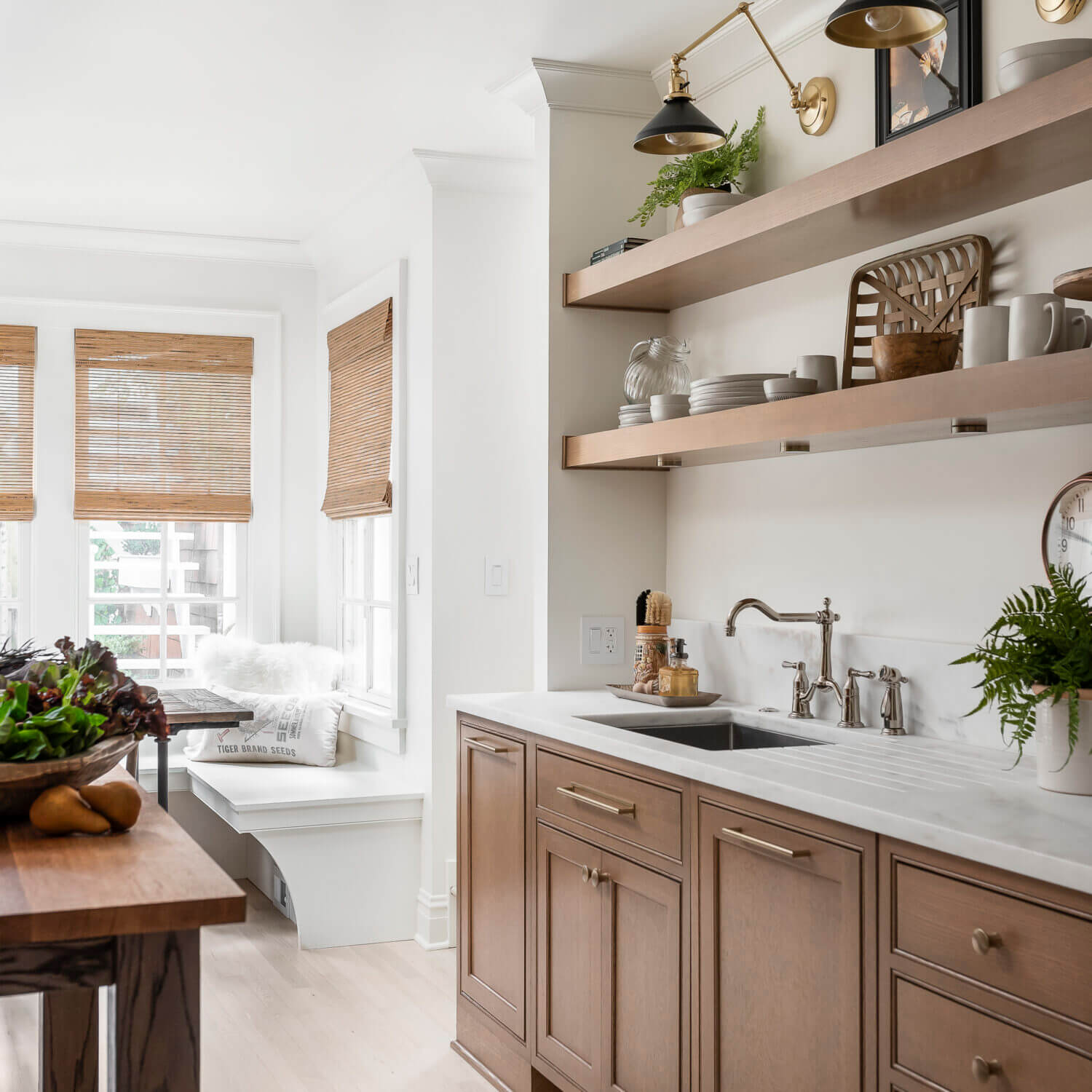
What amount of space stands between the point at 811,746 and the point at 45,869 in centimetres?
141

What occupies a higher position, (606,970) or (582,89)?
(582,89)

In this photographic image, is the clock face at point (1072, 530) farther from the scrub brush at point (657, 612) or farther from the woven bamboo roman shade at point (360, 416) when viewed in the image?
the woven bamboo roman shade at point (360, 416)

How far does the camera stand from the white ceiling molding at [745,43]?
9.24 feet

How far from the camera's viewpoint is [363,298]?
Result: 4762 millimetres

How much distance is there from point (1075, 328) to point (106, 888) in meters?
1.69

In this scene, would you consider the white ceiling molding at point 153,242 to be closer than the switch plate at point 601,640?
No

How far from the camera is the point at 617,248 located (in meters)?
3.18

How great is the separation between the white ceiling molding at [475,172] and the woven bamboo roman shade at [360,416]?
55 cm

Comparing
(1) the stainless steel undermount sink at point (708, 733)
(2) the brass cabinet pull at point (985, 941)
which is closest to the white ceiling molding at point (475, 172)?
(1) the stainless steel undermount sink at point (708, 733)

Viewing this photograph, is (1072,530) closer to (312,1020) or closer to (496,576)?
(496,576)

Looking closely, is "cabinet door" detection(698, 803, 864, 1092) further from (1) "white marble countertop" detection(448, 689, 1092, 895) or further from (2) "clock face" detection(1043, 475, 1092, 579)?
(2) "clock face" detection(1043, 475, 1092, 579)

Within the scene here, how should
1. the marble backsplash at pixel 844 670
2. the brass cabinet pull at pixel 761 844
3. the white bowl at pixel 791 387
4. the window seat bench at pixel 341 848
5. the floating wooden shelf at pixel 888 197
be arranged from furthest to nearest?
the window seat bench at pixel 341 848 → the white bowl at pixel 791 387 → the marble backsplash at pixel 844 670 → the floating wooden shelf at pixel 888 197 → the brass cabinet pull at pixel 761 844

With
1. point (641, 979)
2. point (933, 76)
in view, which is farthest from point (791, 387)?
point (641, 979)

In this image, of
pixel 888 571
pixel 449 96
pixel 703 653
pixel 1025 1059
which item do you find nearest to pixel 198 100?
pixel 449 96
